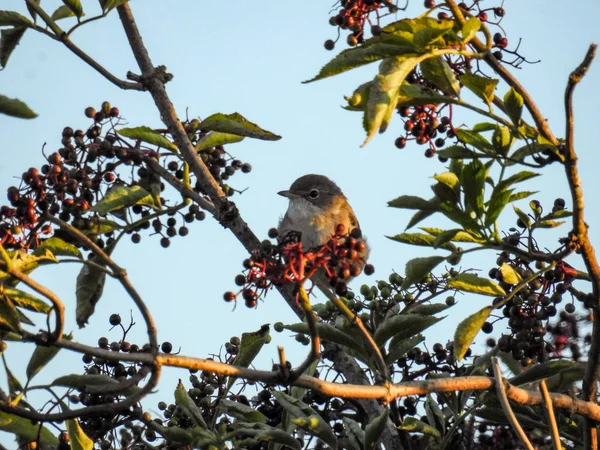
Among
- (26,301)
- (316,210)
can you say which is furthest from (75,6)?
(316,210)

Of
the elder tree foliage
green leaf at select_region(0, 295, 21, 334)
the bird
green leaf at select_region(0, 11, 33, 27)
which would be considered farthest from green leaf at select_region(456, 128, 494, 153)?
the bird

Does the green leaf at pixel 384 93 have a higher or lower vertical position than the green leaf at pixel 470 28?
lower

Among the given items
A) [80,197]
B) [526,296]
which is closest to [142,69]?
[80,197]

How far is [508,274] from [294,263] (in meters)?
1.59

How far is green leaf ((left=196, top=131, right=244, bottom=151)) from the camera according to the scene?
508 cm

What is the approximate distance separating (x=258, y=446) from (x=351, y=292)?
1.35m

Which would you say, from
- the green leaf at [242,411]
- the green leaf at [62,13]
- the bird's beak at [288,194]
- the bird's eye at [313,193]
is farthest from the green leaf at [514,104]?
the bird's eye at [313,193]

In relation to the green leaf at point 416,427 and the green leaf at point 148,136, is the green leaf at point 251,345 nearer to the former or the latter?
the green leaf at point 416,427

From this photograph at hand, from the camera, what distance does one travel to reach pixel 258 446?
5.01 metres

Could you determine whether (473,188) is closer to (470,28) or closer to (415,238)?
(415,238)

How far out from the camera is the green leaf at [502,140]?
3955 mm

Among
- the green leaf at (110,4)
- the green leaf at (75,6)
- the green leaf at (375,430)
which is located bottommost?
the green leaf at (375,430)

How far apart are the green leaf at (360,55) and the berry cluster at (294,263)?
0.61 metres

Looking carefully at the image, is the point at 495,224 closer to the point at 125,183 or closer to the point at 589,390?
the point at 589,390
